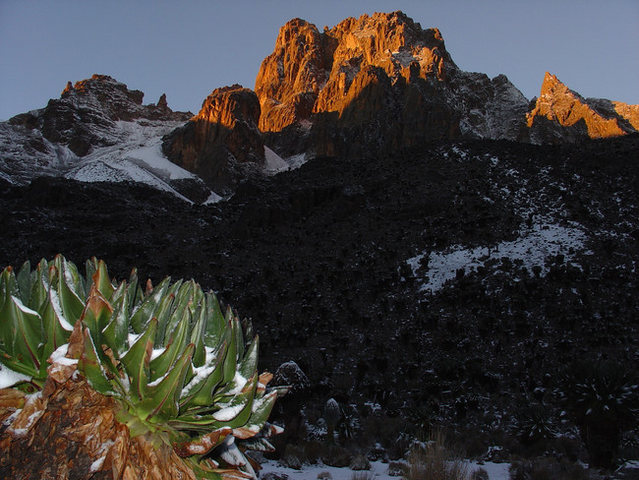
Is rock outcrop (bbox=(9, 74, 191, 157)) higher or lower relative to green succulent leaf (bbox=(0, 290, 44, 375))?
higher

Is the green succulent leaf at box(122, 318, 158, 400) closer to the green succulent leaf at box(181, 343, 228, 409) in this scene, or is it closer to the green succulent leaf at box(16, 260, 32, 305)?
the green succulent leaf at box(181, 343, 228, 409)

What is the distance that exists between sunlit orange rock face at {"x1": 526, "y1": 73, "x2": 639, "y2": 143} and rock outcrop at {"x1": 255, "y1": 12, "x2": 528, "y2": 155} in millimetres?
4886

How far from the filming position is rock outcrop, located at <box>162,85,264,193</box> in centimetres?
8853

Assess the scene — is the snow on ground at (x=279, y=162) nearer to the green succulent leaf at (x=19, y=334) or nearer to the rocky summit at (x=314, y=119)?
the rocky summit at (x=314, y=119)

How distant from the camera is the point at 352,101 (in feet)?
314

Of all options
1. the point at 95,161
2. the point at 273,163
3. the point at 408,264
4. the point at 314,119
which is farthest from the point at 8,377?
the point at 314,119

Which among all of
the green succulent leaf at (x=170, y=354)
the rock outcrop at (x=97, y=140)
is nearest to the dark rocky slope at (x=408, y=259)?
the green succulent leaf at (x=170, y=354)

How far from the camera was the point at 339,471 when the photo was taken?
8.19 meters

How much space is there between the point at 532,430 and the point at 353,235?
89.3ft

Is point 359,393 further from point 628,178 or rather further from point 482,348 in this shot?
point 628,178

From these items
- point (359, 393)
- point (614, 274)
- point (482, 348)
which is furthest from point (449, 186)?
point (359, 393)

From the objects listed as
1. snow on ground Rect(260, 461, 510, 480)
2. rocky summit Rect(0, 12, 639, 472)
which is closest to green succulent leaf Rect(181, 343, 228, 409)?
snow on ground Rect(260, 461, 510, 480)

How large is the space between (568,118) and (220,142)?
243 ft

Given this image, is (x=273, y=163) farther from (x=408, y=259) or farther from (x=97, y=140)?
(x=408, y=259)
